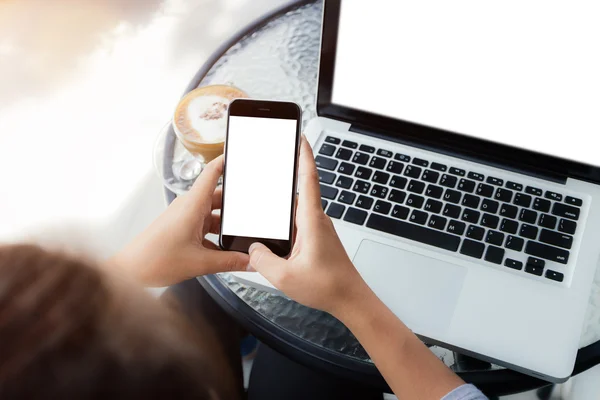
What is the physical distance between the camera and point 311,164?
1.92 ft

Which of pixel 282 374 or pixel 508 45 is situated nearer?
pixel 508 45

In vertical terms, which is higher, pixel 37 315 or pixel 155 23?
pixel 155 23

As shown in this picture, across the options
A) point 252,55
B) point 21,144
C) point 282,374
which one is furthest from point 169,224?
point 21,144

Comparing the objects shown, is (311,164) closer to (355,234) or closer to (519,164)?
(355,234)

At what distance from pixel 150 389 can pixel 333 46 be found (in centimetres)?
47

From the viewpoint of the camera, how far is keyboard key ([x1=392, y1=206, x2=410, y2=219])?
696 millimetres

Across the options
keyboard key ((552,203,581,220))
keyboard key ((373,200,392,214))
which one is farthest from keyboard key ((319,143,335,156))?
keyboard key ((552,203,581,220))

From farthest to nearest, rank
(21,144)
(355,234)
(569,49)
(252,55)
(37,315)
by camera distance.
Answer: (21,144) < (252,55) < (355,234) < (569,49) < (37,315)

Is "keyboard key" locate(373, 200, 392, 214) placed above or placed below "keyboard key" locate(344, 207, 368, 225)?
above

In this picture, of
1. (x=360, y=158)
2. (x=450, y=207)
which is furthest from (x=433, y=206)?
(x=360, y=158)

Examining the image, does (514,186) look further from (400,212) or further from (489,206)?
(400,212)

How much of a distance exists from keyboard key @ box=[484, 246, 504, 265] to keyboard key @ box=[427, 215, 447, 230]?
0.07m

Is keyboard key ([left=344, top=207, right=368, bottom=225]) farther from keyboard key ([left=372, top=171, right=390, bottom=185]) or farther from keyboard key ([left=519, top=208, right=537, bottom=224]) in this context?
keyboard key ([left=519, top=208, right=537, bottom=224])

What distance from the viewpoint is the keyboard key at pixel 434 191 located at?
27.9 inches
